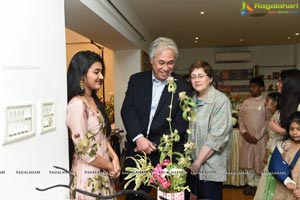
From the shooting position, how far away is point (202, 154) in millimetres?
1526

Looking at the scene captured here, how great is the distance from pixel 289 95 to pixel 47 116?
1587mm

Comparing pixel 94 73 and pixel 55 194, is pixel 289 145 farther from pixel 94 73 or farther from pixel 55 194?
pixel 55 194

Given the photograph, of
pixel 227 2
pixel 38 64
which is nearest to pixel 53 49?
pixel 38 64

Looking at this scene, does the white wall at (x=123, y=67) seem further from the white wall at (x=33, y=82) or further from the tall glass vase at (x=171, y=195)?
the tall glass vase at (x=171, y=195)

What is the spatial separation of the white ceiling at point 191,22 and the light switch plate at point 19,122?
2.97 feet

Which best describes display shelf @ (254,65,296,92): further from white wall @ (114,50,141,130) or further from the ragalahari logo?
white wall @ (114,50,141,130)

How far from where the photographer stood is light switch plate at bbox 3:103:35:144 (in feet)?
2.58

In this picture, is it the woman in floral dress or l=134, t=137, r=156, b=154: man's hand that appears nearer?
the woman in floral dress

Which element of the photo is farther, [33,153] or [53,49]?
[53,49]

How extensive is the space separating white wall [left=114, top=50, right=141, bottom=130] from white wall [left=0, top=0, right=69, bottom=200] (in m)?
2.75

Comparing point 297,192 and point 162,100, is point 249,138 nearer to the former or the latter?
point 297,192

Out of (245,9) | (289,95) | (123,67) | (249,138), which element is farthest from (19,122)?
(245,9)

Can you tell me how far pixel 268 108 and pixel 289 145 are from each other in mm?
1552

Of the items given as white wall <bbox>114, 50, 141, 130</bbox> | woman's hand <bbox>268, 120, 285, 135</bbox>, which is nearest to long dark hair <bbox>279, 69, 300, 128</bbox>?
woman's hand <bbox>268, 120, 285, 135</bbox>
